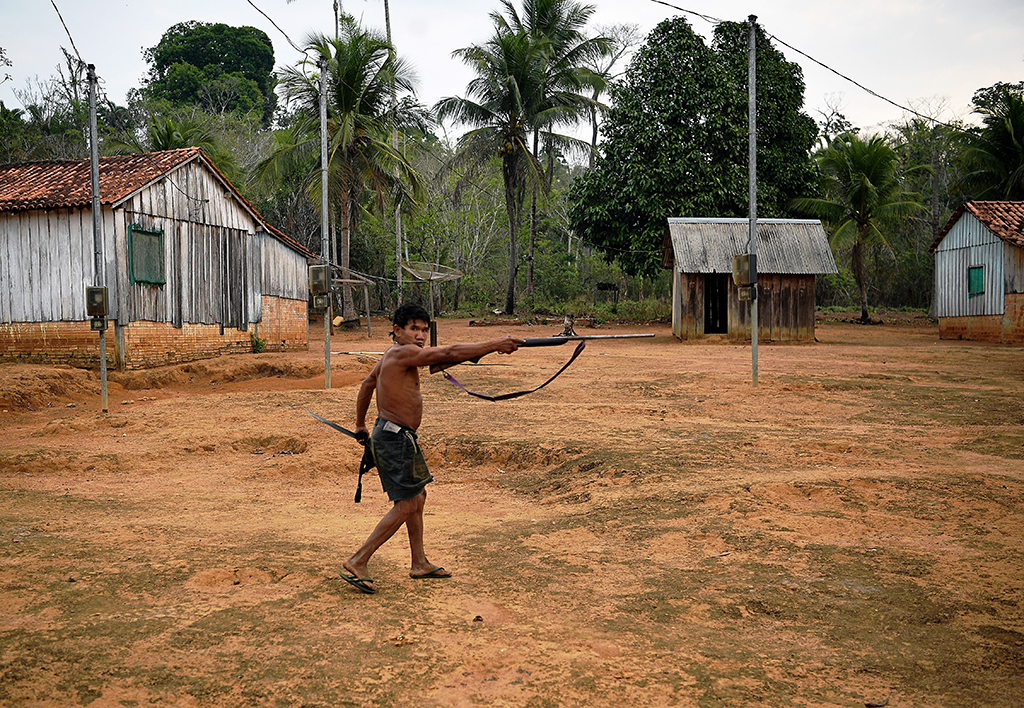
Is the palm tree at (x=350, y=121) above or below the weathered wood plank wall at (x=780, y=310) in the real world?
above

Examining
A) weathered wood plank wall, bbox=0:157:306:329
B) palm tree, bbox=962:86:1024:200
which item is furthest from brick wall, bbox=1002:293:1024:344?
weathered wood plank wall, bbox=0:157:306:329

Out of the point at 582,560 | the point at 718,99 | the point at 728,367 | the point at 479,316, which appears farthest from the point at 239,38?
the point at 582,560

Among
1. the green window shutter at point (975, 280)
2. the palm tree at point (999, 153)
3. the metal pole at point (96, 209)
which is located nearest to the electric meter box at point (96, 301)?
the metal pole at point (96, 209)

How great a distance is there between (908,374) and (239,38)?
5131 centimetres

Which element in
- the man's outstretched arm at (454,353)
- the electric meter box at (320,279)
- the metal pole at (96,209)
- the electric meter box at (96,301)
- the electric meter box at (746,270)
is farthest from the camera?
the electric meter box at (320,279)

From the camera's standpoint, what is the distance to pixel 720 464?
778 centimetres

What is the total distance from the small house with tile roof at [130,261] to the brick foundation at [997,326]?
815 inches

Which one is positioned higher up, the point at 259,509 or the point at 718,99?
the point at 718,99

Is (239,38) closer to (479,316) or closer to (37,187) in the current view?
(479,316)

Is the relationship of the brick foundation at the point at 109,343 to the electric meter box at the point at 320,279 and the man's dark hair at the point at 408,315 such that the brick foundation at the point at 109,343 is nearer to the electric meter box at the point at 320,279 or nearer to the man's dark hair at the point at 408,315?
the electric meter box at the point at 320,279

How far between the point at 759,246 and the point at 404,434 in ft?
70.4

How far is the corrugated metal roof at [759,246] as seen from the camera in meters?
24.0

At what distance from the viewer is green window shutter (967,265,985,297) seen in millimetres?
23734

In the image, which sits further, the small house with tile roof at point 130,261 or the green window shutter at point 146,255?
the green window shutter at point 146,255
